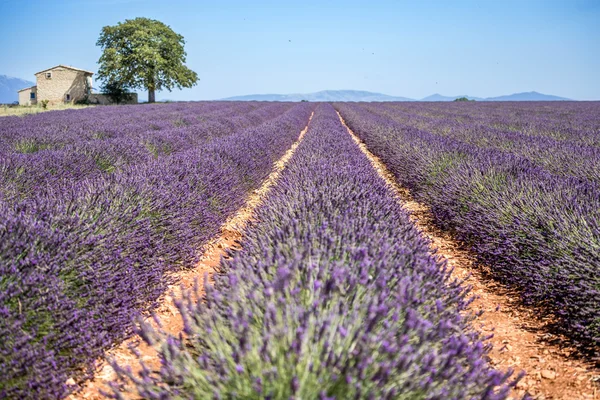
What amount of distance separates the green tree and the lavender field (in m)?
32.0

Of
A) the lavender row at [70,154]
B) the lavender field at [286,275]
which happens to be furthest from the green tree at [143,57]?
the lavender field at [286,275]

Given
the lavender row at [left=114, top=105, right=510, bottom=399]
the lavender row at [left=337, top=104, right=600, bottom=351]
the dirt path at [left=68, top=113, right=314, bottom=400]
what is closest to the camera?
the lavender row at [left=114, top=105, right=510, bottom=399]

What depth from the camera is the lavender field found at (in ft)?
4.16

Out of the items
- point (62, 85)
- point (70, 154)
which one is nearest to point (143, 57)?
point (62, 85)

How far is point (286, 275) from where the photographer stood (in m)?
1.39

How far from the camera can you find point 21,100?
35531 mm

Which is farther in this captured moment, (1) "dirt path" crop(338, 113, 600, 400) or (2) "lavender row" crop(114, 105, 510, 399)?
(1) "dirt path" crop(338, 113, 600, 400)

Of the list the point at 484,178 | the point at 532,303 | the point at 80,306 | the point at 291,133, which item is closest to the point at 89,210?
the point at 80,306

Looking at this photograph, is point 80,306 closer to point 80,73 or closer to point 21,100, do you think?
point 80,73

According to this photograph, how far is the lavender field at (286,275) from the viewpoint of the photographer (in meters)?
1.27

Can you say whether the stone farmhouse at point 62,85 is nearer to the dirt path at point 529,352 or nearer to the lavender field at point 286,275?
the lavender field at point 286,275

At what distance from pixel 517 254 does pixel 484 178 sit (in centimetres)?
157

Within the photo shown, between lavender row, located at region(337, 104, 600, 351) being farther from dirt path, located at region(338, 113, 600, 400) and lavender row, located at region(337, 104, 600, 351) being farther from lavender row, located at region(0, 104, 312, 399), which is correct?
lavender row, located at region(0, 104, 312, 399)

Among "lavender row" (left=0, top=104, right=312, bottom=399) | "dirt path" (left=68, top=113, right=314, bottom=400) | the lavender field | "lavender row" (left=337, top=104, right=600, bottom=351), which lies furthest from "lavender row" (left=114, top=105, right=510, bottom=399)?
"lavender row" (left=337, top=104, right=600, bottom=351)
